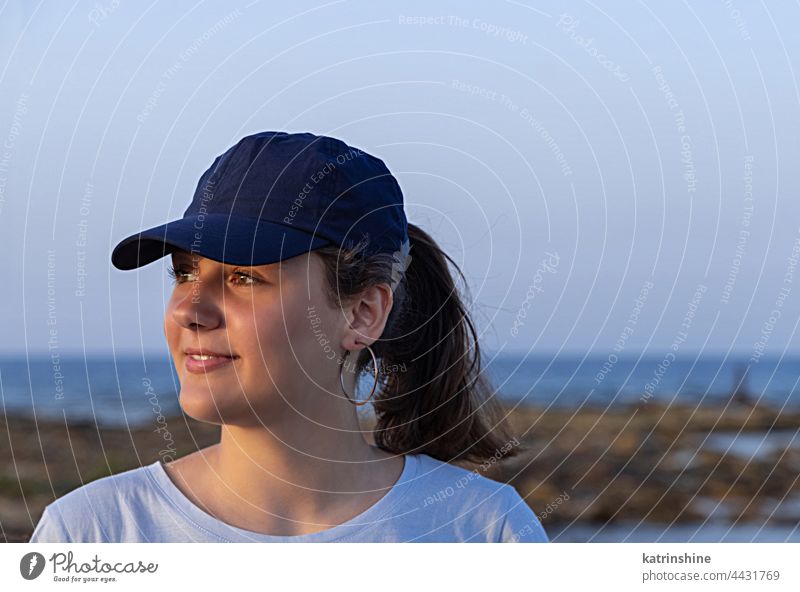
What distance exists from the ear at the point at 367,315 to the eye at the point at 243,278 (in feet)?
0.39

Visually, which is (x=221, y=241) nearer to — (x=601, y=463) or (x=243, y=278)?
(x=243, y=278)

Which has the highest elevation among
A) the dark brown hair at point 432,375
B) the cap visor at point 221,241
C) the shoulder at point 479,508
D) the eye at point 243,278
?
the cap visor at point 221,241

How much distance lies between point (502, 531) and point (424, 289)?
303 millimetres

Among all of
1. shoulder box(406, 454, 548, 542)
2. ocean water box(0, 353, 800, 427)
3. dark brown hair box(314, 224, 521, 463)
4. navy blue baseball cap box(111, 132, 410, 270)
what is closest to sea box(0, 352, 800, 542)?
ocean water box(0, 353, 800, 427)

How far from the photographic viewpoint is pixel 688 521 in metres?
5.05

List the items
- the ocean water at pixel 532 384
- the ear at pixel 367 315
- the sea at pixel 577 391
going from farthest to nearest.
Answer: the ocean water at pixel 532 384 < the sea at pixel 577 391 < the ear at pixel 367 315

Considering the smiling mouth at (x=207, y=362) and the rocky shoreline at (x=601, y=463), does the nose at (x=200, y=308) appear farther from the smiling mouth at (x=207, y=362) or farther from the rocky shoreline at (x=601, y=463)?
the rocky shoreline at (x=601, y=463)

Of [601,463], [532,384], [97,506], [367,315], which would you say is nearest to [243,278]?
[367,315]

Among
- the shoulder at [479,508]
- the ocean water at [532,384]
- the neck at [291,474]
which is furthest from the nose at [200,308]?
the ocean water at [532,384]

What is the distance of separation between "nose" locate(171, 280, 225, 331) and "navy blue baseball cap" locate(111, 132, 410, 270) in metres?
0.05

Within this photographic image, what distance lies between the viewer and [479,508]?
3.98 feet

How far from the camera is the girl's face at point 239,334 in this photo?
1.12 m

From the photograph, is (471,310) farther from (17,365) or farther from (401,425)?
(17,365)
